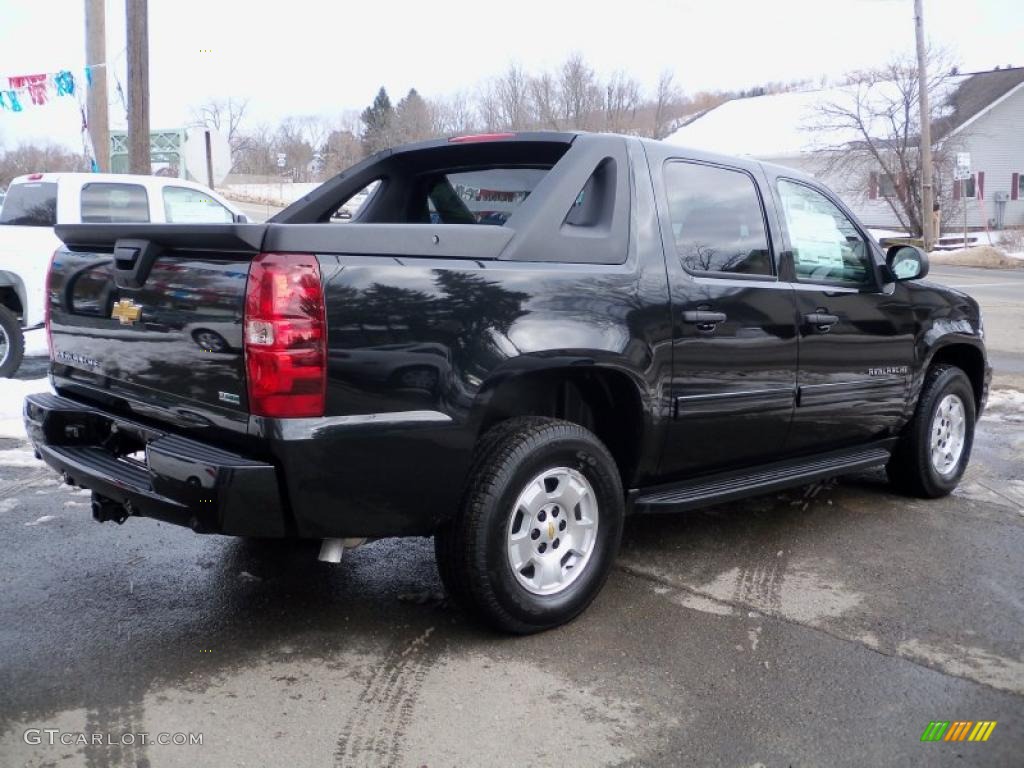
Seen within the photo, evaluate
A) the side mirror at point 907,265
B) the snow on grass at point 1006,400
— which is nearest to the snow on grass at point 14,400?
the side mirror at point 907,265

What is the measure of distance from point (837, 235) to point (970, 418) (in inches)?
66.6

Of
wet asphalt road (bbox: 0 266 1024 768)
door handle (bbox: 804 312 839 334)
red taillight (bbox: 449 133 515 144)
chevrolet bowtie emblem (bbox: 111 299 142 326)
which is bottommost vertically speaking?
wet asphalt road (bbox: 0 266 1024 768)

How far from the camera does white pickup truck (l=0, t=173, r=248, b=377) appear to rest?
941 centimetres

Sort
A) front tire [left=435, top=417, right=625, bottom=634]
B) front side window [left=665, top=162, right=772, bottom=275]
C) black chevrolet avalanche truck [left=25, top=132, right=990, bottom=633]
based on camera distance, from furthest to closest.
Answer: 1. front side window [left=665, top=162, right=772, bottom=275]
2. front tire [left=435, top=417, right=625, bottom=634]
3. black chevrolet avalanche truck [left=25, top=132, right=990, bottom=633]

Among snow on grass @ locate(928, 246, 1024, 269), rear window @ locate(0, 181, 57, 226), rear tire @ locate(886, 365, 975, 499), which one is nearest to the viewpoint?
rear tire @ locate(886, 365, 975, 499)

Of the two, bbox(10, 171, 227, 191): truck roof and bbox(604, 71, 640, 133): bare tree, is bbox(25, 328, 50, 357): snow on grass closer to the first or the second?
bbox(10, 171, 227, 191): truck roof

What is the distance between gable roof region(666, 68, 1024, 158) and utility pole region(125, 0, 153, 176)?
2652 centimetres

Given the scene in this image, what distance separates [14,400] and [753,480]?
6.45 m

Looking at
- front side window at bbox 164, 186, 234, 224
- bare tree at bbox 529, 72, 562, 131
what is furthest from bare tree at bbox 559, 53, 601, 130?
front side window at bbox 164, 186, 234, 224

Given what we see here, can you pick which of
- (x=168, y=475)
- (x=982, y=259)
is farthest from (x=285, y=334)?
(x=982, y=259)

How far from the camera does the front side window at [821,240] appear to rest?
488cm

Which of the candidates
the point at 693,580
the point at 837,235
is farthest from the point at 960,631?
the point at 837,235

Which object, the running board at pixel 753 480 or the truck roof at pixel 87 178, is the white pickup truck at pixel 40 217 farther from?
the running board at pixel 753 480

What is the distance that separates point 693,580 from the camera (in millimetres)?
4461
